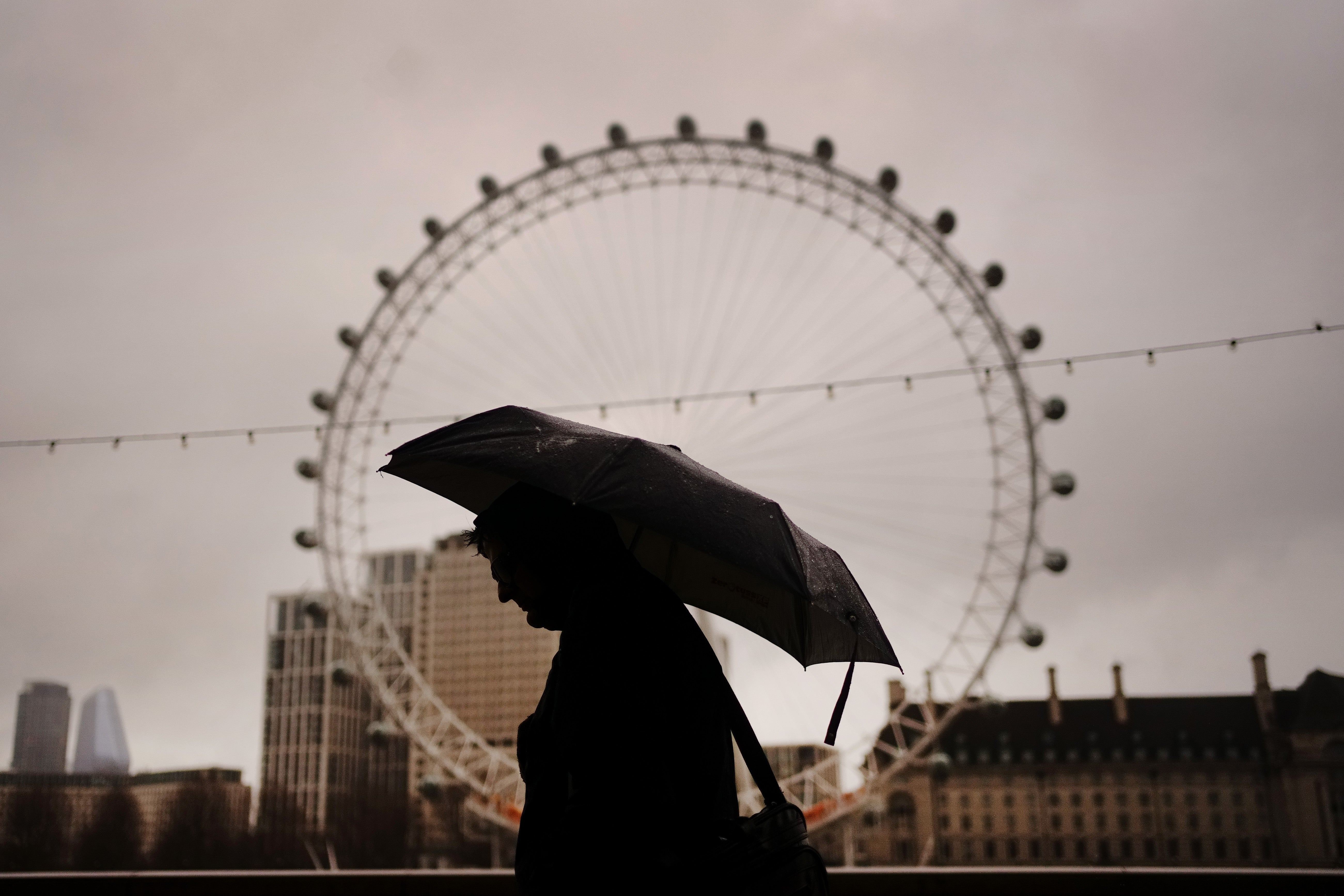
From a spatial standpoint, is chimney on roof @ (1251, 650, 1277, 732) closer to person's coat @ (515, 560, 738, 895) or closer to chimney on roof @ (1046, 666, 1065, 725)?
chimney on roof @ (1046, 666, 1065, 725)

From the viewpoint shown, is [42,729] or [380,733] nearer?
[380,733]

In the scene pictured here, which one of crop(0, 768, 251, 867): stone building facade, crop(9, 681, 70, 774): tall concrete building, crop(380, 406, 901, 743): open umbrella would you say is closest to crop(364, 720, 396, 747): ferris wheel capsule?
crop(380, 406, 901, 743): open umbrella

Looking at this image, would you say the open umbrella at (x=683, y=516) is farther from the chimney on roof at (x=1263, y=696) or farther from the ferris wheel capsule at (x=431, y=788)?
the chimney on roof at (x=1263, y=696)

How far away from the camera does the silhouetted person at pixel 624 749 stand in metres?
2.26

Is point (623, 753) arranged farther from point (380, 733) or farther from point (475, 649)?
point (475, 649)

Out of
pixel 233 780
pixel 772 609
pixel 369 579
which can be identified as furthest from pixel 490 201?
pixel 233 780

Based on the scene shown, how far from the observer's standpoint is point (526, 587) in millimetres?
2701

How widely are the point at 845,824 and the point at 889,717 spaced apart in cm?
401

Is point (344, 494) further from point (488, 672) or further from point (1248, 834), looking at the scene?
point (488, 672)

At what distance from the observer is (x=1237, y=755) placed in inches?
2212

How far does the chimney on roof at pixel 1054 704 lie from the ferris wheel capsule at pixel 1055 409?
54.7 m

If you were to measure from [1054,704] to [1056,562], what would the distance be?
55324 mm

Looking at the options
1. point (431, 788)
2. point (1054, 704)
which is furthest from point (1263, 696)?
point (431, 788)

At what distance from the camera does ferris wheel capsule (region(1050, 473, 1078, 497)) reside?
69.9ft
